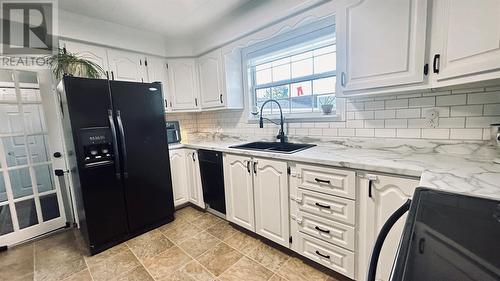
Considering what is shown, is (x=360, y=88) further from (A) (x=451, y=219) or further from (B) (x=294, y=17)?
(A) (x=451, y=219)

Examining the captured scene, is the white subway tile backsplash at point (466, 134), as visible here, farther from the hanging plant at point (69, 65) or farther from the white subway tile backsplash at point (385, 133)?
the hanging plant at point (69, 65)

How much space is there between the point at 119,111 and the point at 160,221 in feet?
4.19

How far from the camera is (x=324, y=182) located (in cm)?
146

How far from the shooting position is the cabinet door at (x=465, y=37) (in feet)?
3.16

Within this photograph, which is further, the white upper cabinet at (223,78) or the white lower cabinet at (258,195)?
the white upper cabinet at (223,78)

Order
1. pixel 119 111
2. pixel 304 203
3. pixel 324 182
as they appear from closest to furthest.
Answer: pixel 324 182, pixel 304 203, pixel 119 111

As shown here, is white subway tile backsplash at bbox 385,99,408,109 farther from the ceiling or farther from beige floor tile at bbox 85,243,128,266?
beige floor tile at bbox 85,243,128,266

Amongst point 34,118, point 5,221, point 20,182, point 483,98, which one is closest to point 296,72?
point 483,98

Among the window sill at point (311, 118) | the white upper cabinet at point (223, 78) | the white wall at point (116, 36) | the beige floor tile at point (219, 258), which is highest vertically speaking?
the white wall at point (116, 36)

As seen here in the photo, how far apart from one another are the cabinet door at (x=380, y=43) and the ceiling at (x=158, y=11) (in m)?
0.98

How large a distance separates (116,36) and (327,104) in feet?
8.30

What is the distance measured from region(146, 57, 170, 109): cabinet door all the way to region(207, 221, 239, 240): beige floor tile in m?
1.78

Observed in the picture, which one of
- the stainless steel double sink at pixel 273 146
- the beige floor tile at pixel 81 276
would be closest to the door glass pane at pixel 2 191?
the beige floor tile at pixel 81 276

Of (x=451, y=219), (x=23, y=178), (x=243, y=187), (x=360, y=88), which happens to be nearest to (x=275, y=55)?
(x=360, y=88)
